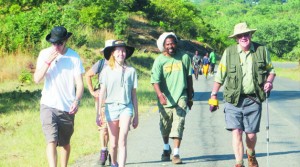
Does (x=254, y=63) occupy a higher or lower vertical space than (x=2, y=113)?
higher

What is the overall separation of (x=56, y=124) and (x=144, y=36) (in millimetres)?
49484

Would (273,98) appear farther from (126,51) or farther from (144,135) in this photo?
(126,51)

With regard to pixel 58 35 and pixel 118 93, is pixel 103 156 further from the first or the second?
pixel 58 35

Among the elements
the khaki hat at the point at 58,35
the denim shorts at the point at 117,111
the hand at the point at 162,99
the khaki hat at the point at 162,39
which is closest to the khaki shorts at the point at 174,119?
the hand at the point at 162,99

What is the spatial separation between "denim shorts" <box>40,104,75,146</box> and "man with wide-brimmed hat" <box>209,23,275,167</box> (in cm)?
A: 198

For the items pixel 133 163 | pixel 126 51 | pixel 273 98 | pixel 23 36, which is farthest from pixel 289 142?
pixel 23 36

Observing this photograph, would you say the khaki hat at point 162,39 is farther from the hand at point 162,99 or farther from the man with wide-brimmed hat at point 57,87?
the man with wide-brimmed hat at point 57,87

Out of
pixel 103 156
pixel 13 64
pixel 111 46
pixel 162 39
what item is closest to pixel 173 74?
pixel 162 39

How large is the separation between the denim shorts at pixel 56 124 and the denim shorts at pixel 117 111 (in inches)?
26.1

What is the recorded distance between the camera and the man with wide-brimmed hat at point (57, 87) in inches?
340

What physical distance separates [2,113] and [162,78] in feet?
27.4

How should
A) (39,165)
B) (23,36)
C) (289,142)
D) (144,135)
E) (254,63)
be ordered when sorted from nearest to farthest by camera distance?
1. (254,63)
2. (39,165)
3. (289,142)
4. (144,135)
5. (23,36)

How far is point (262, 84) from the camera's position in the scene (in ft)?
31.6

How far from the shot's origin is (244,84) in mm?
9664
